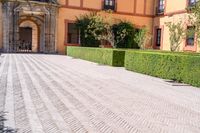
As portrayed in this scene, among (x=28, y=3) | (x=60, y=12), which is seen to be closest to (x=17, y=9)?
(x=28, y=3)

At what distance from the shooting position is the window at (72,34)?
103 feet

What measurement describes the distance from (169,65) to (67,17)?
801 inches

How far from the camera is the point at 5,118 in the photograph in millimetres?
5840

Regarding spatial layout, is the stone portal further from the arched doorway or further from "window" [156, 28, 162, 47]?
"window" [156, 28, 162, 47]

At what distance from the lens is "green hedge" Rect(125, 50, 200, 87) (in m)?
11.2

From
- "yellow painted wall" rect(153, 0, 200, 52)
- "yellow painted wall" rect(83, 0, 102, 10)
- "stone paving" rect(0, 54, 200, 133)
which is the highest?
"yellow painted wall" rect(83, 0, 102, 10)

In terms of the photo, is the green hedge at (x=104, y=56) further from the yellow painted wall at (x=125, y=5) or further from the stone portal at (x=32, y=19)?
the yellow painted wall at (x=125, y=5)

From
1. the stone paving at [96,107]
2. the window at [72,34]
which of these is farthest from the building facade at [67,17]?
the stone paving at [96,107]

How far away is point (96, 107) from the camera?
279 inches

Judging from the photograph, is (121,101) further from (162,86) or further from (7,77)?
(7,77)

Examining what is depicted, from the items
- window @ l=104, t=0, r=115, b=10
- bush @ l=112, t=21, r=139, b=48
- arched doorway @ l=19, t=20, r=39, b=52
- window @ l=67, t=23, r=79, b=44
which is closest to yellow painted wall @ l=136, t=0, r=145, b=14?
bush @ l=112, t=21, r=139, b=48

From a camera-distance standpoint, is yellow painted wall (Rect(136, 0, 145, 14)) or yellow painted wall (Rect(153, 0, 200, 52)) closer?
yellow painted wall (Rect(153, 0, 200, 52))

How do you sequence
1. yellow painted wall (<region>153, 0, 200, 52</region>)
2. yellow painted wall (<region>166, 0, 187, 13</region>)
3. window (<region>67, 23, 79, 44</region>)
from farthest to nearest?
window (<region>67, 23, 79, 44</region>) → yellow painted wall (<region>166, 0, 187, 13</region>) → yellow painted wall (<region>153, 0, 200, 52</region>)

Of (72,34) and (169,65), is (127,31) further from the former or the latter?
(169,65)
